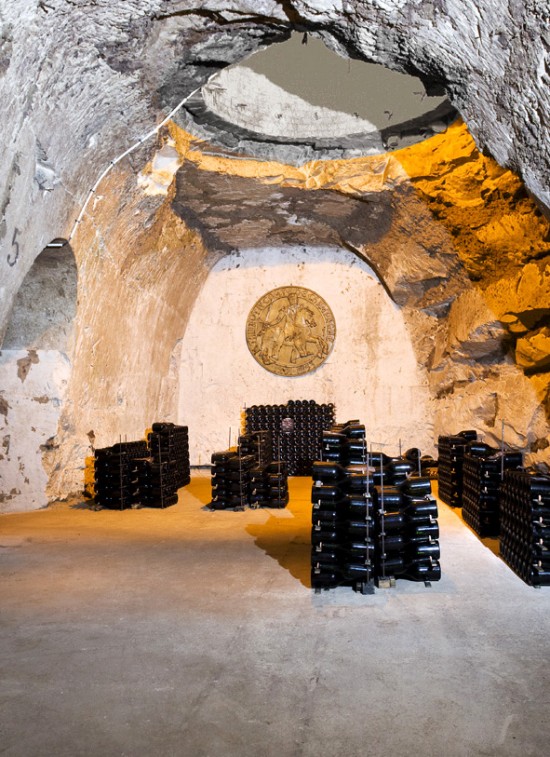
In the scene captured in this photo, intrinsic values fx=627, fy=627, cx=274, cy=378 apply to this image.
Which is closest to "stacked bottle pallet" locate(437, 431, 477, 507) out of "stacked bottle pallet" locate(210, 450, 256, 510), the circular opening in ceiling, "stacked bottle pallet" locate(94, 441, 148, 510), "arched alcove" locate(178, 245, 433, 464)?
"stacked bottle pallet" locate(210, 450, 256, 510)

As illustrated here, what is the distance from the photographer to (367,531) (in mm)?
5973

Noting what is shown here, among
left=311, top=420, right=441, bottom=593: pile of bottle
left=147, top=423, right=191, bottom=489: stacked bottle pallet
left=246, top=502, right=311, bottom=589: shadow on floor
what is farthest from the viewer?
left=147, top=423, right=191, bottom=489: stacked bottle pallet

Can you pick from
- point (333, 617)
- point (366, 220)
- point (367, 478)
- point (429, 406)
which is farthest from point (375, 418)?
point (333, 617)

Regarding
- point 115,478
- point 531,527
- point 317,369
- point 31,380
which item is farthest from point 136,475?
point 531,527

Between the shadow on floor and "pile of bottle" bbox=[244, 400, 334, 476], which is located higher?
"pile of bottle" bbox=[244, 400, 334, 476]

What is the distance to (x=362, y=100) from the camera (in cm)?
1420

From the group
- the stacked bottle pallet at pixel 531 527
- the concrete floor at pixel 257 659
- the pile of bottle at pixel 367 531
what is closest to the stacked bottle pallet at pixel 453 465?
the concrete floor at pixel 257 659

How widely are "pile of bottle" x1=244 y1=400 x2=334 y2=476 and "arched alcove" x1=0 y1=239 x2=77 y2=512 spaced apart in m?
6.09

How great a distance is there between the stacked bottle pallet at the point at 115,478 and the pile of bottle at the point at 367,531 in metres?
4.96

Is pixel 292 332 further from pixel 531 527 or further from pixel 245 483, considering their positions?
pixel 531 527

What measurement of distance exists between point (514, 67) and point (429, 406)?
33.0 ft

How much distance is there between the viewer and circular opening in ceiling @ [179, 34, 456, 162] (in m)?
12.0

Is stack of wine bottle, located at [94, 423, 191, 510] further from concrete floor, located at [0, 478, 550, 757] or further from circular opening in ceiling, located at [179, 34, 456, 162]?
circular opening in ceiling, located at [179, 34, 456, 162]

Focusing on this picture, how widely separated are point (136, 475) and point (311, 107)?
8.71 meters
